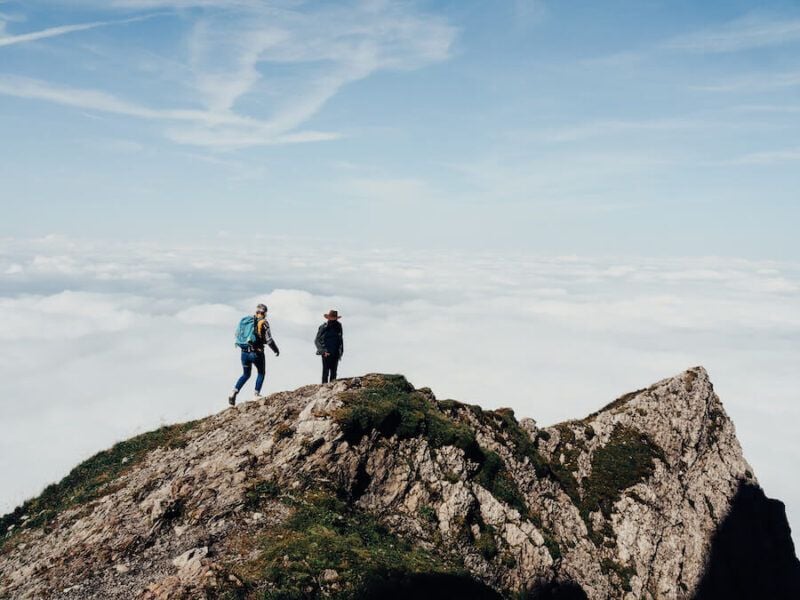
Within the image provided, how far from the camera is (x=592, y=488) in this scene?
2833 centimetres

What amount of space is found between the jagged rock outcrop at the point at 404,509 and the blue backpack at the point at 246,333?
3381mm

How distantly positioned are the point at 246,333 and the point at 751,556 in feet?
116

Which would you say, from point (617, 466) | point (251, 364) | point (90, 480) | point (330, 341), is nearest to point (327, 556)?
point (251, 364)

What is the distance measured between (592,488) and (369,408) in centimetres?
1644

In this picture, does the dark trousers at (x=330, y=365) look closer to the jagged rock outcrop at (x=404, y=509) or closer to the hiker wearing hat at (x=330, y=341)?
the hiker wearing hat at (x=330, y=341)

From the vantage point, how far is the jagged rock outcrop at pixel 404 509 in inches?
573

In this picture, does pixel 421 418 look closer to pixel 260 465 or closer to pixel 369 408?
pixel 369 408

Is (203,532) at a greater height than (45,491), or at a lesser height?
greater

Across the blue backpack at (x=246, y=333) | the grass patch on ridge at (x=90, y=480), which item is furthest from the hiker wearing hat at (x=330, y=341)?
the grass patch on ridge at (x=90, y=480)

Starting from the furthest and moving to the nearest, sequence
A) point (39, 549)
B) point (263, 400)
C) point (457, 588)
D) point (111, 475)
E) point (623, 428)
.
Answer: point (623, 428) → point (263, 400) → point (111, 475) → point (39, 549) → point (457, 588)

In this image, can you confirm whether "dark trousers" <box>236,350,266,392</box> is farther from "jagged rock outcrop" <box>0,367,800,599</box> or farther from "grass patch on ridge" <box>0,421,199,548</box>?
"grass patch on ridge" <box>0,421,199,548</box>

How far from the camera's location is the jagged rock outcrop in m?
14.6

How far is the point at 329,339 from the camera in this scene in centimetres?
2620

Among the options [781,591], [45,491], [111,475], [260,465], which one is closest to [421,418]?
[260,465]
